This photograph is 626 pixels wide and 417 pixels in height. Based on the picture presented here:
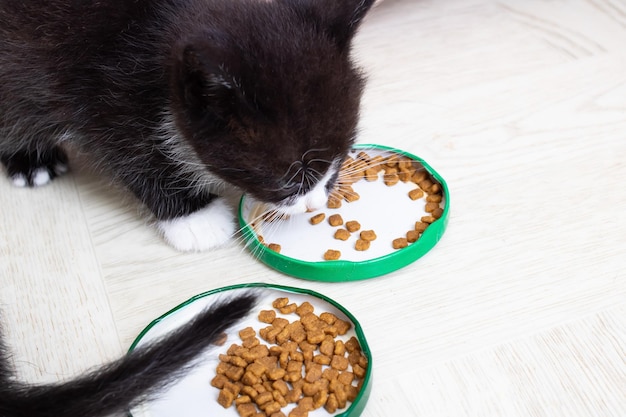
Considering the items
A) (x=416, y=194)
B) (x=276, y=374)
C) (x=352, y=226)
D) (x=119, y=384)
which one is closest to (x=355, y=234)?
(x=352, y=226)

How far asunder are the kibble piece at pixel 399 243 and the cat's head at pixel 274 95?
7.1 inches

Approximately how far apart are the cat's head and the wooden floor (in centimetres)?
21

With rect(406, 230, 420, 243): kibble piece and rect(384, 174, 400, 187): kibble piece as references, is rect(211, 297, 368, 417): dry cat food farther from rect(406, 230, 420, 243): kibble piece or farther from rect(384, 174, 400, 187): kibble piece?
rect(384, 174, 400, 187): kibble piece

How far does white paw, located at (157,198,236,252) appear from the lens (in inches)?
51.4

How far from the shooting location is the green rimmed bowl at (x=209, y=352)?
1.00m

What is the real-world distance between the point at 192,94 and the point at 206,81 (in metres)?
0.05

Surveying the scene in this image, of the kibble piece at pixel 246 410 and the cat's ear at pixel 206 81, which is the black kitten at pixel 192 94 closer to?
the cat's ear at pixel 206 81

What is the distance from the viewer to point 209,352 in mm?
1075

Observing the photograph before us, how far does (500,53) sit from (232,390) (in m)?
1.14

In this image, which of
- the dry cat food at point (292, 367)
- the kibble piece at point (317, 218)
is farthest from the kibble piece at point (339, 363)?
the kibble piece at point (317, 218)

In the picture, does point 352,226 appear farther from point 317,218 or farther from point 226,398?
point 226,398

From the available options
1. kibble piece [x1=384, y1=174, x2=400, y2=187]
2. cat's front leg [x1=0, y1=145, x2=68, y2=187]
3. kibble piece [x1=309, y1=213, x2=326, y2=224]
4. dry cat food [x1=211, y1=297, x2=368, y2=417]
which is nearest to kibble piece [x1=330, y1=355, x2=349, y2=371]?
dry cat food [x1=211, y1=297, x2=368, y2=417]

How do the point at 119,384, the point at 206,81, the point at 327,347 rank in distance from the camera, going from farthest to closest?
the point at 327,347 < the point at 206,81 < the point at 119,384

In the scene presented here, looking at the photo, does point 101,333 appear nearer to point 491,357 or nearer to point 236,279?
point 236,279
